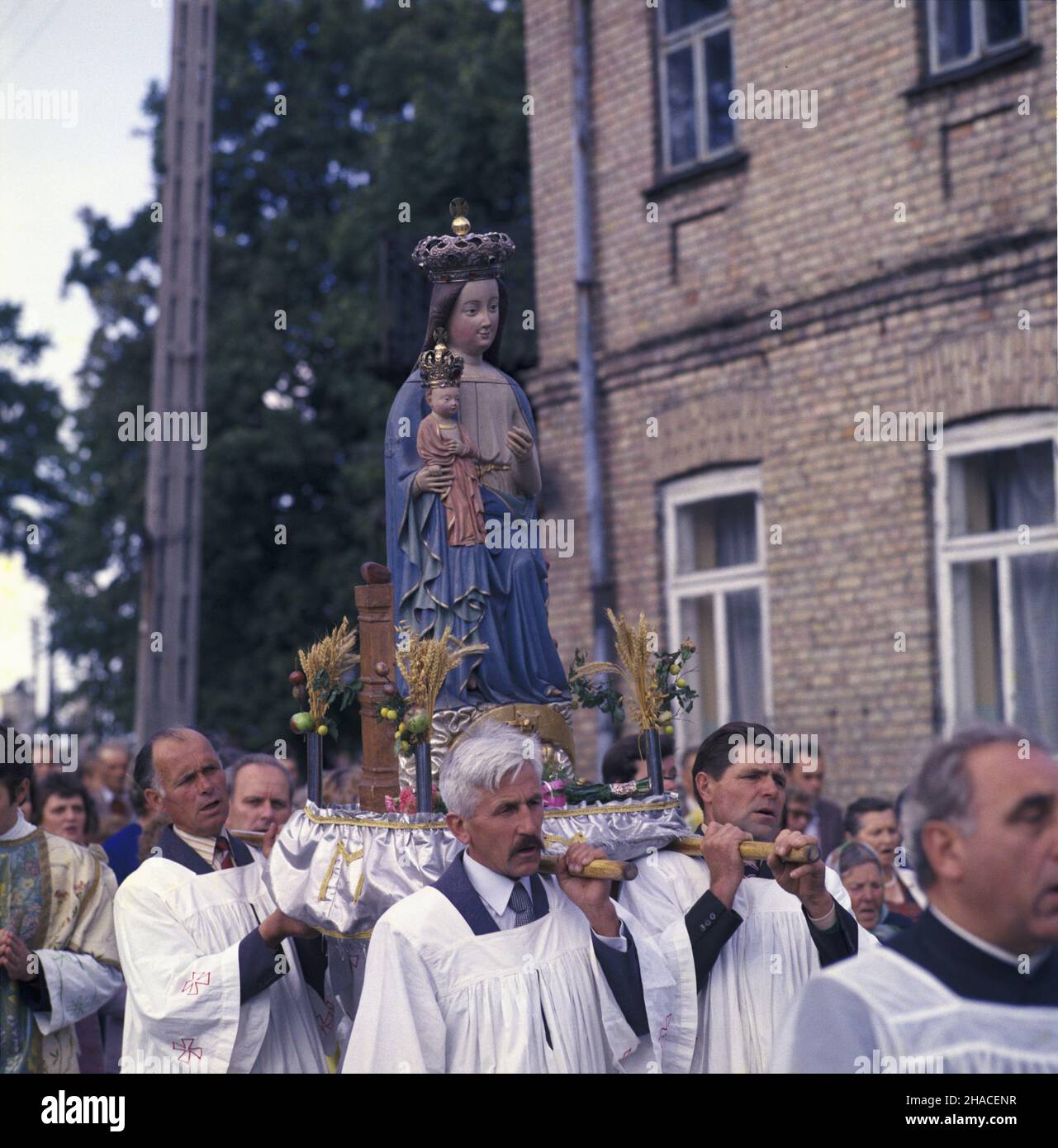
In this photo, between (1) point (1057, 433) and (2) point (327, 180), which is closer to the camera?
(1) point (1057, 433)

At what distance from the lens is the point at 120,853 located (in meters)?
7.64

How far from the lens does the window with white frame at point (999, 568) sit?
10258mm

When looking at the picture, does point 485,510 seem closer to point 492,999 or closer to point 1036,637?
point 492,999

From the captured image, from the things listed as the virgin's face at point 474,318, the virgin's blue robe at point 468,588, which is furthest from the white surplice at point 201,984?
the virgin's face at point 474,318

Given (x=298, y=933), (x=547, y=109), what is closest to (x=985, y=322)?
(x=547, y=109)

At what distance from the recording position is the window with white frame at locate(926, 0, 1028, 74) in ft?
34.3

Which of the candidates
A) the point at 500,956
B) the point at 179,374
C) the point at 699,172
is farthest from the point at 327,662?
the point at 699,172

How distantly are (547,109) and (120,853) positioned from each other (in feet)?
26.2

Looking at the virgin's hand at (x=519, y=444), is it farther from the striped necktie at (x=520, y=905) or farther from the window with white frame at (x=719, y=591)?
the window with white frame at (x=719, y=591)

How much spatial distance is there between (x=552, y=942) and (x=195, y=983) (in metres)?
1.11

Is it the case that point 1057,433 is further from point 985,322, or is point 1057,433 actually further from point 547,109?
point 547,109

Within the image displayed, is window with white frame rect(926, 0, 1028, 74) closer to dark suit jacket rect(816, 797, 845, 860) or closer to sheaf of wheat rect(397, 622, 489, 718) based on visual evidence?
dark suit jacket rect(816, 797, 845, 860)

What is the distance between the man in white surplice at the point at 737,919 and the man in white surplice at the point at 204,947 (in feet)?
3.42

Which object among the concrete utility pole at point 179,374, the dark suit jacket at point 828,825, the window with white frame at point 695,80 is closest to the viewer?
the dark suit jacket at point 828,825
